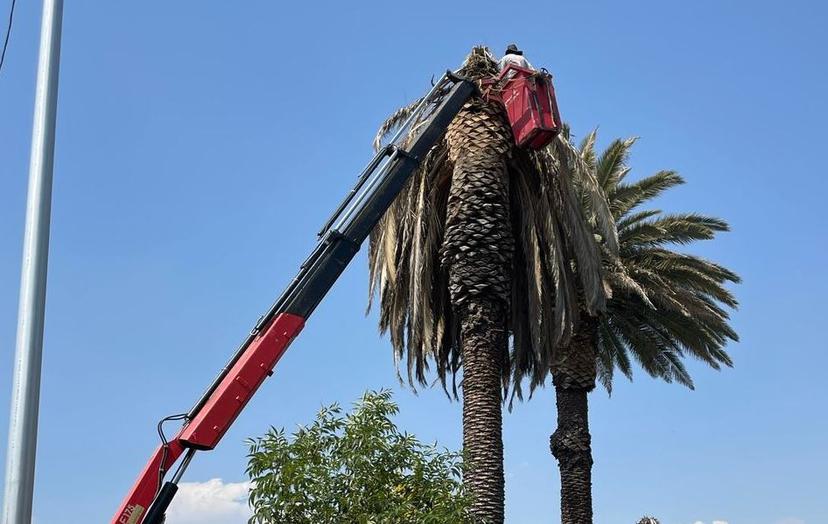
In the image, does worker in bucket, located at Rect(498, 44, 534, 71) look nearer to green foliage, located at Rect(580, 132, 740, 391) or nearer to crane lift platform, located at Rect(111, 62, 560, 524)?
crane lift platform, located at Rect(111, 62, 560, 524)

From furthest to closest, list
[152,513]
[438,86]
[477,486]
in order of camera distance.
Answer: [438,86]
[477,486]
[152,513]

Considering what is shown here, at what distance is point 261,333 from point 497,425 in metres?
5.05

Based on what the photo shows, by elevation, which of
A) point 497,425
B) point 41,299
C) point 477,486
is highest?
point 497,425

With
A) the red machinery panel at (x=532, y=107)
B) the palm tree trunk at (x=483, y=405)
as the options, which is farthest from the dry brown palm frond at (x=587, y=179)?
the palm tree trunk at (x=483, y=405)

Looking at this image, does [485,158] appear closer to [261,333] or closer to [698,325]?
[261,333]

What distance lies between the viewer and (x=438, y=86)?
19.1 metres

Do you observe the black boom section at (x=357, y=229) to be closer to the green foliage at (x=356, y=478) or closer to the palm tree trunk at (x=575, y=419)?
the green foliage at (x=356, y=478)

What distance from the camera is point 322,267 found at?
15867mm

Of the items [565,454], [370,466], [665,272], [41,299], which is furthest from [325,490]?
[665,272]

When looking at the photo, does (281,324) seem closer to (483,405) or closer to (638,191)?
(483,405)

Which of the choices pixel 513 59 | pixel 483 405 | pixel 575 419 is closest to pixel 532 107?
pixel 513 59

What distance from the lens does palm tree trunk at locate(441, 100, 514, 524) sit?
17984 mm

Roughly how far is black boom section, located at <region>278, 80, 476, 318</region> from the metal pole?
256 inches

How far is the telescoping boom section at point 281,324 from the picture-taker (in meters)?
13.6
